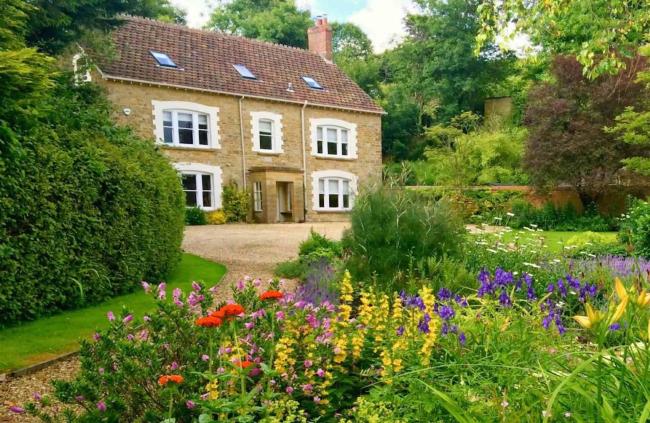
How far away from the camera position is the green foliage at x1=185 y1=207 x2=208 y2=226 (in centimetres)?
1861

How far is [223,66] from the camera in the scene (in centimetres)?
2159

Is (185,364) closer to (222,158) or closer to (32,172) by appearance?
(32,172)

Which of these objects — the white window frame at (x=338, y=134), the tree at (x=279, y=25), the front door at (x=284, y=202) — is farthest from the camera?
the tree at (x=279, y=25)

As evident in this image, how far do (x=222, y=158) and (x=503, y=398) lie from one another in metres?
19.4

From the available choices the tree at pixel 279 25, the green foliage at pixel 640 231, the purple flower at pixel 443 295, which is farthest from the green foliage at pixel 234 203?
the tree at pixel 279 25

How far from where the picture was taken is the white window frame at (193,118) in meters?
19.0

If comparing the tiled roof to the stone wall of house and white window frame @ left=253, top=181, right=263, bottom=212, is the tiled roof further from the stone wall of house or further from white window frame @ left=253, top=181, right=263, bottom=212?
white window frame @ left=253, top=181, right=263, bottom=212

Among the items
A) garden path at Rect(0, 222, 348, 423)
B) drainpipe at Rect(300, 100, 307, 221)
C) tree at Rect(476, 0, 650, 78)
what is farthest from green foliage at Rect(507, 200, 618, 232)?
tree at Rect(476, 0, 650, 78)

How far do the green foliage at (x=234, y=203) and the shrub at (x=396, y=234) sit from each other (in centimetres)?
1454

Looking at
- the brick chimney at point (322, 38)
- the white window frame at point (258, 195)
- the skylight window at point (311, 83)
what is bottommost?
the white window frame at point (258, 195)

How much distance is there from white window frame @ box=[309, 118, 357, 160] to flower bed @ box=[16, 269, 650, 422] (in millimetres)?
20341

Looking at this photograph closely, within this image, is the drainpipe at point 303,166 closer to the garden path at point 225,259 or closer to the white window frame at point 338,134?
the white window frame at point 338,134

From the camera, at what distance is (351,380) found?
2.81 meters

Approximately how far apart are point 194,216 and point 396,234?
45.7ft
